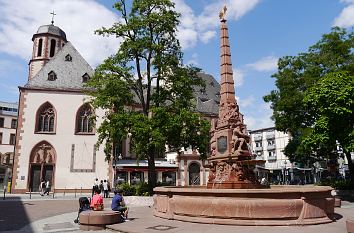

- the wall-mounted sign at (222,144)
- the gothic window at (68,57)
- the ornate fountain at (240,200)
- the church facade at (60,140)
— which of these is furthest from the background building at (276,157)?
the ornate fountain at (240,200)

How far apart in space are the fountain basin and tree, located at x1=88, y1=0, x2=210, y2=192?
10600mm

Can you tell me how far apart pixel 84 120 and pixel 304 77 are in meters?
24.9

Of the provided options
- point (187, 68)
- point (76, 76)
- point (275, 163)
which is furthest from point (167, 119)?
point (275, 163)

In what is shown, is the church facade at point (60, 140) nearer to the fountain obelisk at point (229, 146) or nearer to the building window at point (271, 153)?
the fountain obelisk at point (229, 146)

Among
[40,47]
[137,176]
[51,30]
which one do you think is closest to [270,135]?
[137,176]

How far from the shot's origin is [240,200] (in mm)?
10023

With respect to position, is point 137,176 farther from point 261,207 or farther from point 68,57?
point 261,207

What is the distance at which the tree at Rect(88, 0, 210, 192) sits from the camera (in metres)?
21.8

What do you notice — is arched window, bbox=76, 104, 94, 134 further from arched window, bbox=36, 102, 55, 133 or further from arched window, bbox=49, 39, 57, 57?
arched window, bbox=49, 39, 57, 57

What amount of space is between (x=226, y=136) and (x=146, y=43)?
11.6 m

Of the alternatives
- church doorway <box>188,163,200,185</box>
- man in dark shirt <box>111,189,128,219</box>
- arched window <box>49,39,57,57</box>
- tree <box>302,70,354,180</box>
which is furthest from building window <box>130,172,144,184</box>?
man in dark shirt <box>111,189,128,219</box>

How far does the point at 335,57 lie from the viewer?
26.8m

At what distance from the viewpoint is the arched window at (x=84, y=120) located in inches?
1512

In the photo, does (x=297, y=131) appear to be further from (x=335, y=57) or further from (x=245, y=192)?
(x=245, y=192)
